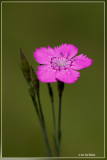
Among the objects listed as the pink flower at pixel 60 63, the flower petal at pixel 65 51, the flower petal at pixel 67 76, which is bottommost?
the flower petal at pixel 67 76

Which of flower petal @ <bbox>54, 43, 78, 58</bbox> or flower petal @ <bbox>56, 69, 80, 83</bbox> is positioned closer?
flower petal @ <bbox>56, 69, 80, 83</bbox>

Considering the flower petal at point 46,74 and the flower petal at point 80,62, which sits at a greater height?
the flower petal at point 80,62

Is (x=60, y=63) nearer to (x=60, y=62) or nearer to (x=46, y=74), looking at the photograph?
(x=60, y=62)

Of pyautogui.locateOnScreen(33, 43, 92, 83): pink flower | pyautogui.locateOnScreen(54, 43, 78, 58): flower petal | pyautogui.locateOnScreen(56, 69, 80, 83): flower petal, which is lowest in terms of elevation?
pyautogui.locateOnScreen(56, 69, 80, 83): flower petal

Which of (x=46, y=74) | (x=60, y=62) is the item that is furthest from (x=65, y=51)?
(x=46, y=74)

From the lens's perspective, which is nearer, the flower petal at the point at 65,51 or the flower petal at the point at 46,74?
the flower petal at the point at 46,74

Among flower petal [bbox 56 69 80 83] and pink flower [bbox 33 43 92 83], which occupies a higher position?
pink flower [bbox 33 43 92 83]

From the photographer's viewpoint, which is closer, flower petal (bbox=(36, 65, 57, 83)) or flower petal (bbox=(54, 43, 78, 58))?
flower petal (bbox=(36, 65, 57, 83))
